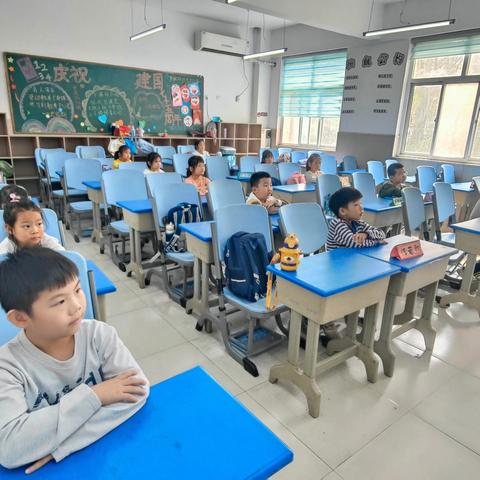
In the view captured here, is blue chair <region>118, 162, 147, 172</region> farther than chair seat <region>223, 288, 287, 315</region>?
Yes

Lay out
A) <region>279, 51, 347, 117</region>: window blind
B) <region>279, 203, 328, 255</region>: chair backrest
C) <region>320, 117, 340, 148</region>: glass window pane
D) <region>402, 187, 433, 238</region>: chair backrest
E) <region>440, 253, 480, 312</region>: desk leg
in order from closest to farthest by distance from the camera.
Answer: <region>279, 203, 328, 255</region>: chair backrest
<region>440, 253, 480, 312</region>: desk leg
<region>402, 187, 433, 238</region>: chair backrest
<region>279, 51, 347, 117</region>: window blind
<region>320, 117, 340, 148</region>: glass window pane

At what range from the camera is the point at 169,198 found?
3066 mm

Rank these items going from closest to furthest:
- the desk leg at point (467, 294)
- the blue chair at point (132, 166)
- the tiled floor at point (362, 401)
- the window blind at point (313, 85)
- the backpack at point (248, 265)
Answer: the tiled floor at point (362, 401) → the backpack at point (248, 265) → the desk leg at point (467, 294) → the blue chair at point (132, 166) → the window blind at point (313, 85)

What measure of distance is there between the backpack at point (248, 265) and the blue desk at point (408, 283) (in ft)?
1.92

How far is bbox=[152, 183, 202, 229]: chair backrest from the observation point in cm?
296

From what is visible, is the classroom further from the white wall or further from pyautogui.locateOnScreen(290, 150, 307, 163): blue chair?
pyautogui.locateOnScreen(290, 150, 307, 163): blue chair

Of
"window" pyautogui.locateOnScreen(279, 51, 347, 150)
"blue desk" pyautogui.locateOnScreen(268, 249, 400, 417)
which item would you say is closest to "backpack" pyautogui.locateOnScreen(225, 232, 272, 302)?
"blue desk" pyautogui.locateOnScreen(268, 249, 400, 417)

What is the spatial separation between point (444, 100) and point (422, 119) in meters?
0.46

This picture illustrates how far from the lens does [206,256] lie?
8.13 ft

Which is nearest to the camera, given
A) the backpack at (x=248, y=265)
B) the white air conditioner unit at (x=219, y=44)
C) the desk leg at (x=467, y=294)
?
the backpack at (x=248, y=265)

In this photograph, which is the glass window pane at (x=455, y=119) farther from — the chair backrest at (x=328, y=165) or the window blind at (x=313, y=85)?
the window blind at (x=313, y=85)

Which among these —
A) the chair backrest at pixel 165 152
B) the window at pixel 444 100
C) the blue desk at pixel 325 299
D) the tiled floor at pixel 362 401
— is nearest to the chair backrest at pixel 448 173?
the window at pixel 444 100

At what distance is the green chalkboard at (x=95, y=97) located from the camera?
6.29m

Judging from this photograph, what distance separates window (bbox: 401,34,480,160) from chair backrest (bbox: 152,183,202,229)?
17.7ft
